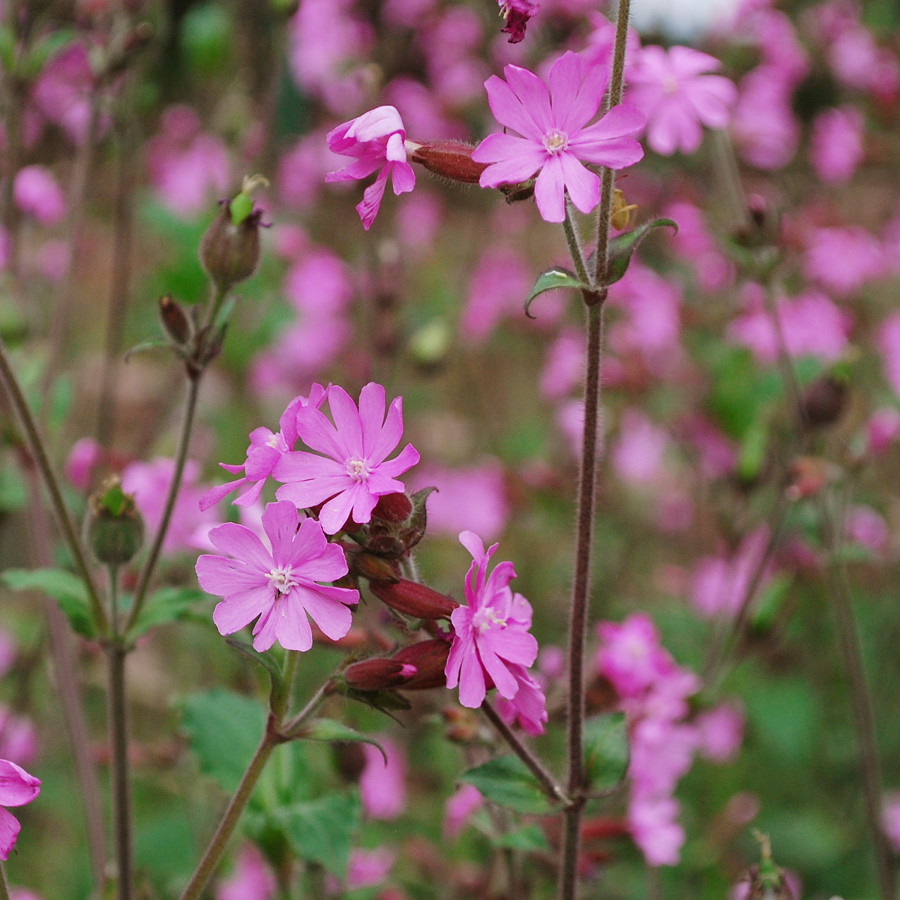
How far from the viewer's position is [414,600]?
62 cm

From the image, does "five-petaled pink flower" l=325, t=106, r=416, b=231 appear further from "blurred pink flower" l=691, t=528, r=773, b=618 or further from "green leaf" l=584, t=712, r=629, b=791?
"blurred pink flower" l=691, t=528, r=773, b=618

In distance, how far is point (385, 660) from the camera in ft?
2.04

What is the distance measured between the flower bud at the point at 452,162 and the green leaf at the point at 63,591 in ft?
1.46

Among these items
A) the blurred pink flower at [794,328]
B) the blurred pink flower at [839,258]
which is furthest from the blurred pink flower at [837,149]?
the blurred pink flower at [794,328]

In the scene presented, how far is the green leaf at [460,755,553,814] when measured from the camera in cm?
70

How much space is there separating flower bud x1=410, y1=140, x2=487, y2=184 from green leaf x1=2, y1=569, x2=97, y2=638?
444 millimetres

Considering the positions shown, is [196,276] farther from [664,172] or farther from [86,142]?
[664,172]

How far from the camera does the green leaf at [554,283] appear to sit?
609mm

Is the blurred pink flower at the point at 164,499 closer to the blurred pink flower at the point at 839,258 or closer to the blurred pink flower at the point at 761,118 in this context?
the blurred pink flower at the point at 839,258

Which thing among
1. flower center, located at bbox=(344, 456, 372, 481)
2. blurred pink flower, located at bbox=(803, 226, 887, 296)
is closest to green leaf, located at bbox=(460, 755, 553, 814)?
flower center, located at bbox=(344, 456, 372, 481)

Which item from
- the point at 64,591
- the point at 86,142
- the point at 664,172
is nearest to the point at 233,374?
the point at 86,142

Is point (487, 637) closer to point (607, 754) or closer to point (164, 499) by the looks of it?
point (607, 754)

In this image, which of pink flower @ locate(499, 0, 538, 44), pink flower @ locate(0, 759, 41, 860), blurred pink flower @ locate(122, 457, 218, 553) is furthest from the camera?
blurred pink flower @ locate(122, 457, 218, 553)

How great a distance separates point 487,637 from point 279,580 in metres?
0.12
